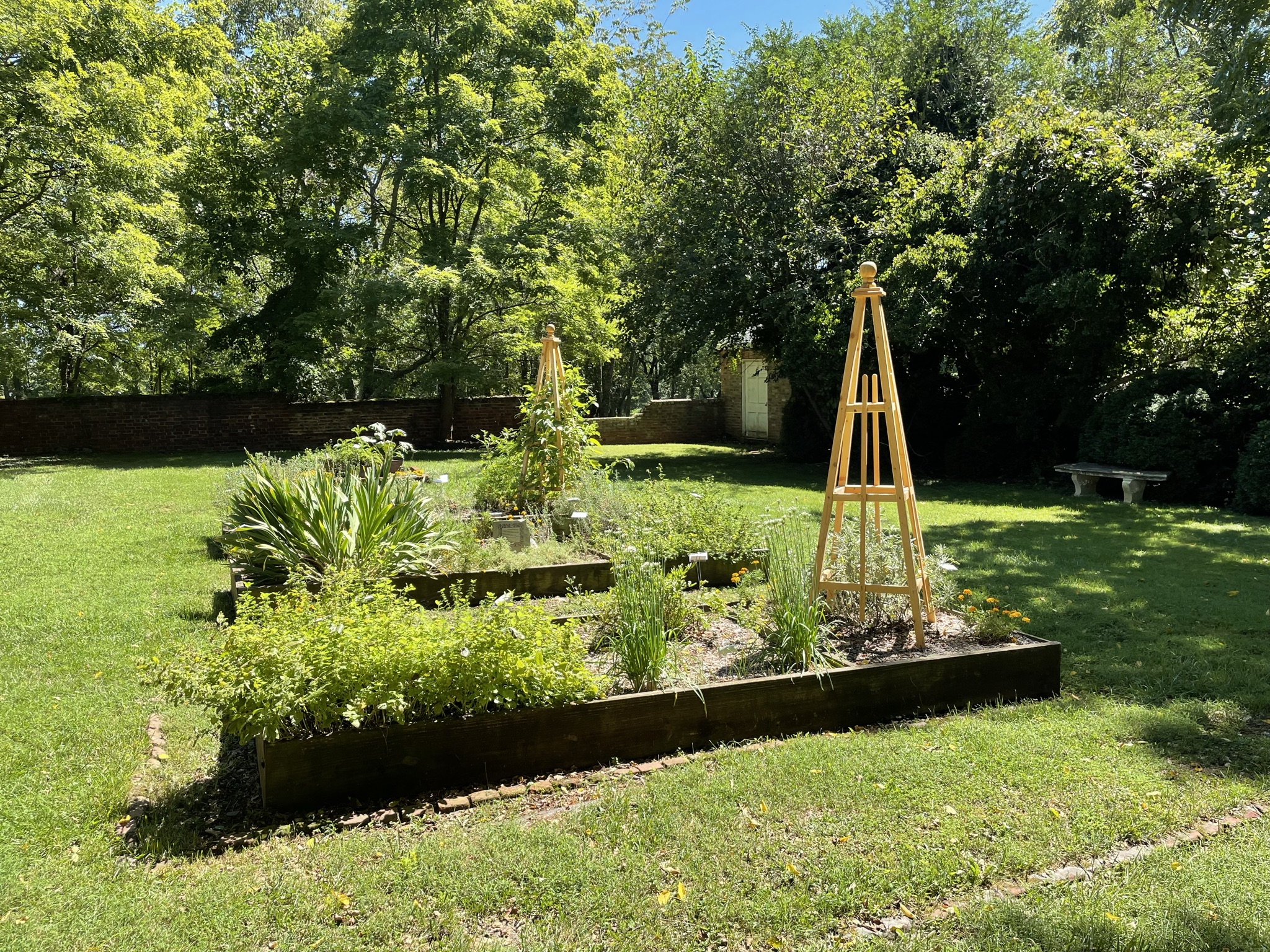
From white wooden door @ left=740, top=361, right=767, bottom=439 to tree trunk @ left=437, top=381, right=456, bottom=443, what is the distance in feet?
26.3

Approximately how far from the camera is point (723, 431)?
2461cm

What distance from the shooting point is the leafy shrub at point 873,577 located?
4477 mm

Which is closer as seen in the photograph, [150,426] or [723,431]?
[150,426]

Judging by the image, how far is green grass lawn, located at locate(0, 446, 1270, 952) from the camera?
2.30 metres

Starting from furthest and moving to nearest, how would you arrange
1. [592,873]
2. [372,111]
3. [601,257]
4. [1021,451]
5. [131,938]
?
[601,257]
[372,111]
[1021,451]
[592,873]
[131,938]

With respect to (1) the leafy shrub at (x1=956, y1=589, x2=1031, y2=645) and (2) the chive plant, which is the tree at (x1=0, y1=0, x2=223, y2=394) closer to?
(2) the chive plant

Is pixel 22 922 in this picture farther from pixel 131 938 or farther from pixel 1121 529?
pixel 1121 529

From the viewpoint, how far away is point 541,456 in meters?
7.22

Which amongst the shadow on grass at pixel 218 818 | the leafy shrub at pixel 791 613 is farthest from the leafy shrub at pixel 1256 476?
the shadow on grass at pixel 218 818

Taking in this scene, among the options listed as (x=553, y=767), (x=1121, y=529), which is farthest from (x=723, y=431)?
(x=553, y=767)

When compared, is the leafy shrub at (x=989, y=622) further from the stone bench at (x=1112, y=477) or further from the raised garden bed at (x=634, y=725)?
the stone bench at (x=1112, y=477)

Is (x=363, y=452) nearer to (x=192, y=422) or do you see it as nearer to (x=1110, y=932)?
(x=1110, y=932)

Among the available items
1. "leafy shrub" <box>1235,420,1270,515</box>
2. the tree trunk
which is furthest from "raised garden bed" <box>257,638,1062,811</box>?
the tree trunk

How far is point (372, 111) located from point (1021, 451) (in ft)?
49.0
